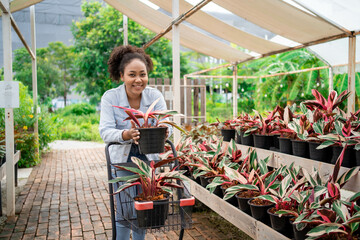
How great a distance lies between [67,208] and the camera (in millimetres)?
4051

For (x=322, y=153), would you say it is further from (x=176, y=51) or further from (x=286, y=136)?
(x=176, y=51)

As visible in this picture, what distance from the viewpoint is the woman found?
2.10 metres

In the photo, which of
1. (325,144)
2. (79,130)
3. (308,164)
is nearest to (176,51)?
(308,164)

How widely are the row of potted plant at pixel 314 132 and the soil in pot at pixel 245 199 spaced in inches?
20.8

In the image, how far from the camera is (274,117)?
10.6 ft

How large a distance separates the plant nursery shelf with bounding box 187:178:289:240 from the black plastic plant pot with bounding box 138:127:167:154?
0.28 meters

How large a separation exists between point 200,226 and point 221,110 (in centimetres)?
1279

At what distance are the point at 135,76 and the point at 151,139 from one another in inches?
20.3

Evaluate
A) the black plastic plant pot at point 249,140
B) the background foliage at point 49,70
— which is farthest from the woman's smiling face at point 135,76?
the background foliage at point 49,70

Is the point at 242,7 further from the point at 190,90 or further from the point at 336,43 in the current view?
the point at 190,90

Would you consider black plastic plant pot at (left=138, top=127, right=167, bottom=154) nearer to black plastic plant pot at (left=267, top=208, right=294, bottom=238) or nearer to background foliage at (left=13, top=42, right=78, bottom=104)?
black plastic plant pot at (left=267, top=208, right=294, bottom=238)

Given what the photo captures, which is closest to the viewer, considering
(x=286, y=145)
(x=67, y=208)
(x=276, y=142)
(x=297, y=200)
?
(x=297, y=200)

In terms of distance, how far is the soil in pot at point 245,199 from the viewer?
2.28 meters

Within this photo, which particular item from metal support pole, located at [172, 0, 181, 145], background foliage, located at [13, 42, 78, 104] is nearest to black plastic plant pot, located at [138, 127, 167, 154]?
metal support pole, located at [172, 0, 181, 145]
